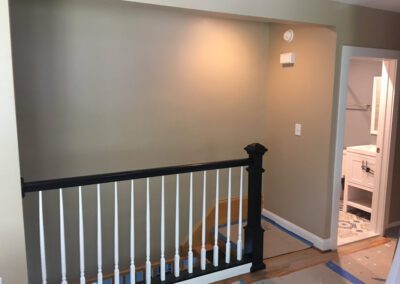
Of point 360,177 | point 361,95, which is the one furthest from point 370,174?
point 361,95

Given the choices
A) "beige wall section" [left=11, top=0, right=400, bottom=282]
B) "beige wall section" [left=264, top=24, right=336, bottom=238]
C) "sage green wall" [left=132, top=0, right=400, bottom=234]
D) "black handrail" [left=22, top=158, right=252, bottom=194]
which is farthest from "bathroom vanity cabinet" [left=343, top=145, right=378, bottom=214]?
"black handrail" [left=22, top=158, right=252, bottom=194]

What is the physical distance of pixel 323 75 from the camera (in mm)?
3229

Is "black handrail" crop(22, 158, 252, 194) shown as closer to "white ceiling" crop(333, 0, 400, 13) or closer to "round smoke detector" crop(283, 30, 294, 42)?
"round smoke detector" crop(283, 30, 294, 42)

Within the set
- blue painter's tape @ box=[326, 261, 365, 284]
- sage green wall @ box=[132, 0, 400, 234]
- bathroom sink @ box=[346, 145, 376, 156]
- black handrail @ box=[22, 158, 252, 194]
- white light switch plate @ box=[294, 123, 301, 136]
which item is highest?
sage green wall @ box=[132, 0, 400, 234]

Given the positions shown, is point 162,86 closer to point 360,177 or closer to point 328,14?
point 328,14

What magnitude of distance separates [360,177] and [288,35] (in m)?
1.89

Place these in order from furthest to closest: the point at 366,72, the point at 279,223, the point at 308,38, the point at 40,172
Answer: the point at 366,72
the point at 279,223
the point at 308,38
the point at 40,172

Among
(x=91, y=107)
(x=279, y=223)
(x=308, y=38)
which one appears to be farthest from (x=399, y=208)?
(x=91, y=107)

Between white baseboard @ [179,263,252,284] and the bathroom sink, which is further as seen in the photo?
the bathroom sink

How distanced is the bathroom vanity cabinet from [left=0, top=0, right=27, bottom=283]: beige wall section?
11.0 feet

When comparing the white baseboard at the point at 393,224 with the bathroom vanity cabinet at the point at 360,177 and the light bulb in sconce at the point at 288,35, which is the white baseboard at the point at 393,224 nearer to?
the bathroom vanity cabinet at the point at 360,177

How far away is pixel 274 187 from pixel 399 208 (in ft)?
4.47

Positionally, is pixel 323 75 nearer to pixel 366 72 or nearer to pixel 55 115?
pixel 366 72

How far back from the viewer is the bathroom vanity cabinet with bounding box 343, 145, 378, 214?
402 centimetres
